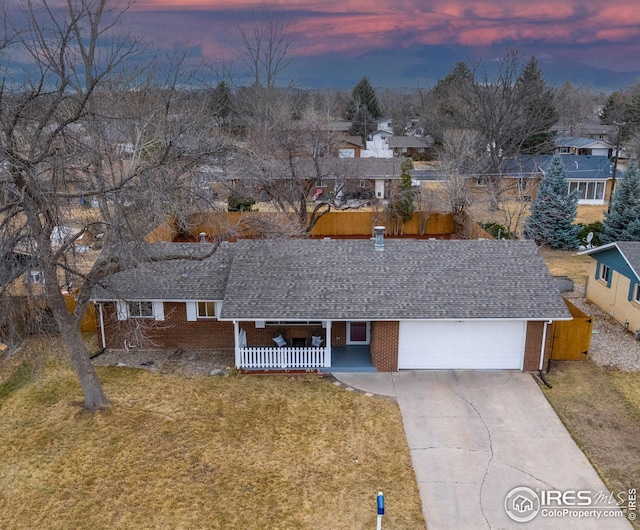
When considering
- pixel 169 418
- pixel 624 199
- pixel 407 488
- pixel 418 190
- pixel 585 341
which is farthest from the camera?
pixel 418 190

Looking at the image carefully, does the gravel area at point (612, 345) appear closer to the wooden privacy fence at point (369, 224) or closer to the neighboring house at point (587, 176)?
the wooden privacy fence at point (369, 224)

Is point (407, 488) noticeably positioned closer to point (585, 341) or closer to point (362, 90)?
point (585, 341)

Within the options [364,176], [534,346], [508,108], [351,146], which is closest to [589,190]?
[508,108]

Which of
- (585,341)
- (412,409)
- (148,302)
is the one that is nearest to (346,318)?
(412,409)

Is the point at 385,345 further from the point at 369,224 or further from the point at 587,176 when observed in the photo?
the point at 587,176

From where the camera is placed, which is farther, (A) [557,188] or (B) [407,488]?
(A) [557,188]

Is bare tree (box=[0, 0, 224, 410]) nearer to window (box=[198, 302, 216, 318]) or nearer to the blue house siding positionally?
window (box=[198, 302, 216, 318])

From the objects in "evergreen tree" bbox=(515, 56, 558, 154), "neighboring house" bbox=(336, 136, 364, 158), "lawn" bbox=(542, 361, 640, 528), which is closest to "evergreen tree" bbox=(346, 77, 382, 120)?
"neighboring house" bbox=(336, 136, 364, 158)

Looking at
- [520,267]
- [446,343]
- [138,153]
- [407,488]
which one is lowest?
[407,488]
